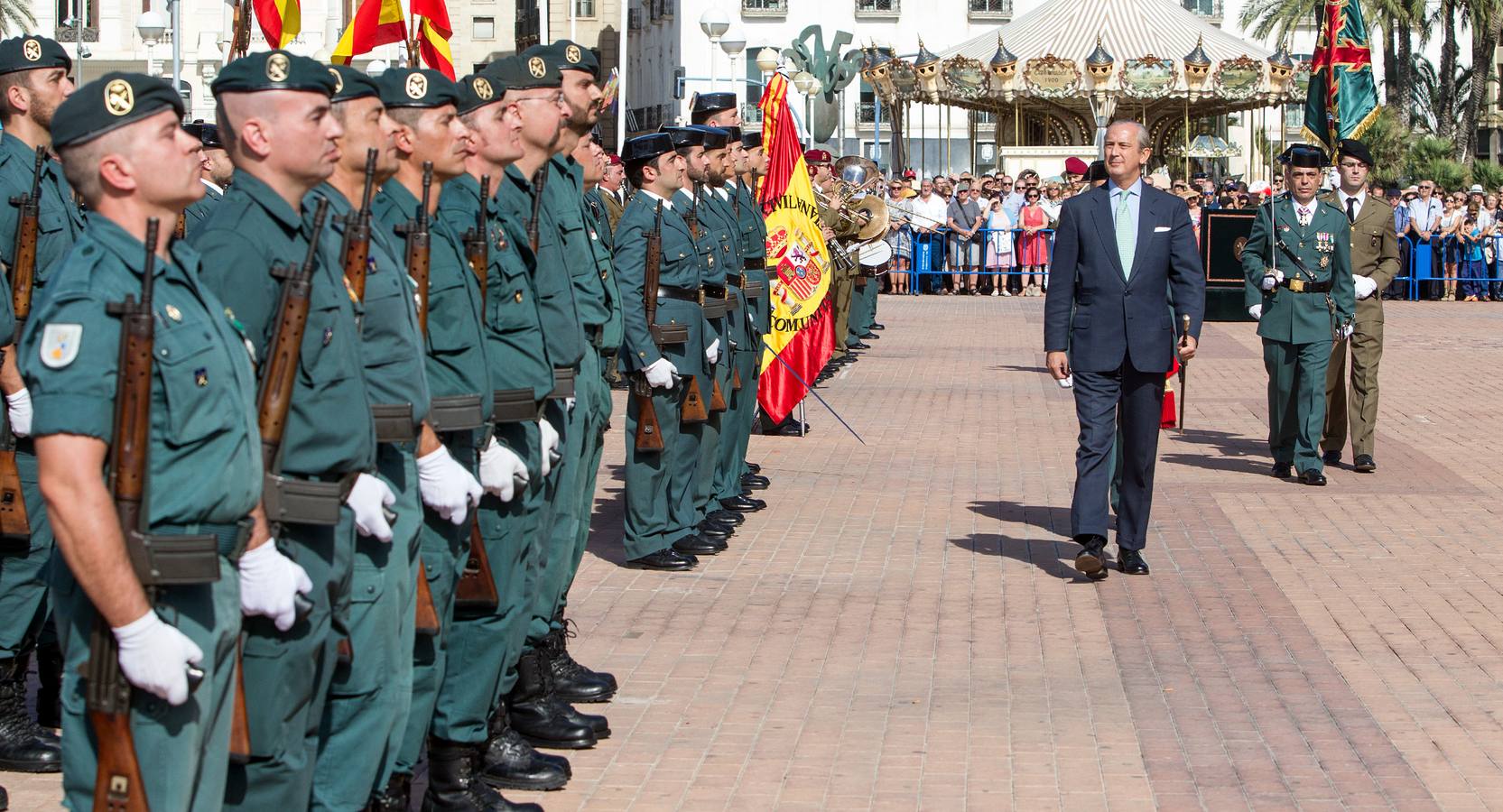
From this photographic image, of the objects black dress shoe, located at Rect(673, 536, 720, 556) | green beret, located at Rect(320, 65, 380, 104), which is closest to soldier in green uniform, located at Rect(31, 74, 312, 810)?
green beret, located at Rect(320, 65, 380, 104)

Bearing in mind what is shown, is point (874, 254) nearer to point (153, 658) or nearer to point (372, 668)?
point (372, 668)

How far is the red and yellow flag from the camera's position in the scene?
45.0ft

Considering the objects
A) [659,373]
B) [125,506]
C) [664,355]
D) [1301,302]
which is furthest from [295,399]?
[1301,302]

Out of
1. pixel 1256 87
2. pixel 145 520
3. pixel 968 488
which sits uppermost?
pixel 1256 87

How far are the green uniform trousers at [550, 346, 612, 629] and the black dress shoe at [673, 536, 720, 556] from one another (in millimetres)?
2414

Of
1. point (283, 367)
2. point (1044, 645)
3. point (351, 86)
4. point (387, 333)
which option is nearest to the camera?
point (283, 367)

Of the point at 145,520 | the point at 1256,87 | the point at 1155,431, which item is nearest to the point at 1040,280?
the point at 1256,87

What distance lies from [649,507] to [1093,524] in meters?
1.97

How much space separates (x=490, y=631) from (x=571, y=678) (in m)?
1.38

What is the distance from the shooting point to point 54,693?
6.57 meters

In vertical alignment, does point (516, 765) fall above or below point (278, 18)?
below

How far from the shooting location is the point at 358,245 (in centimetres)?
444

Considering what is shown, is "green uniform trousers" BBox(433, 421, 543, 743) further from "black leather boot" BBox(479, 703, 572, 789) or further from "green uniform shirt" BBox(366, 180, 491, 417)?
"green uniform shirt" BBox(366, 180, 491, 417)

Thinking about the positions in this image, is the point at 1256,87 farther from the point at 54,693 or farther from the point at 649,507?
the point at 54,693
